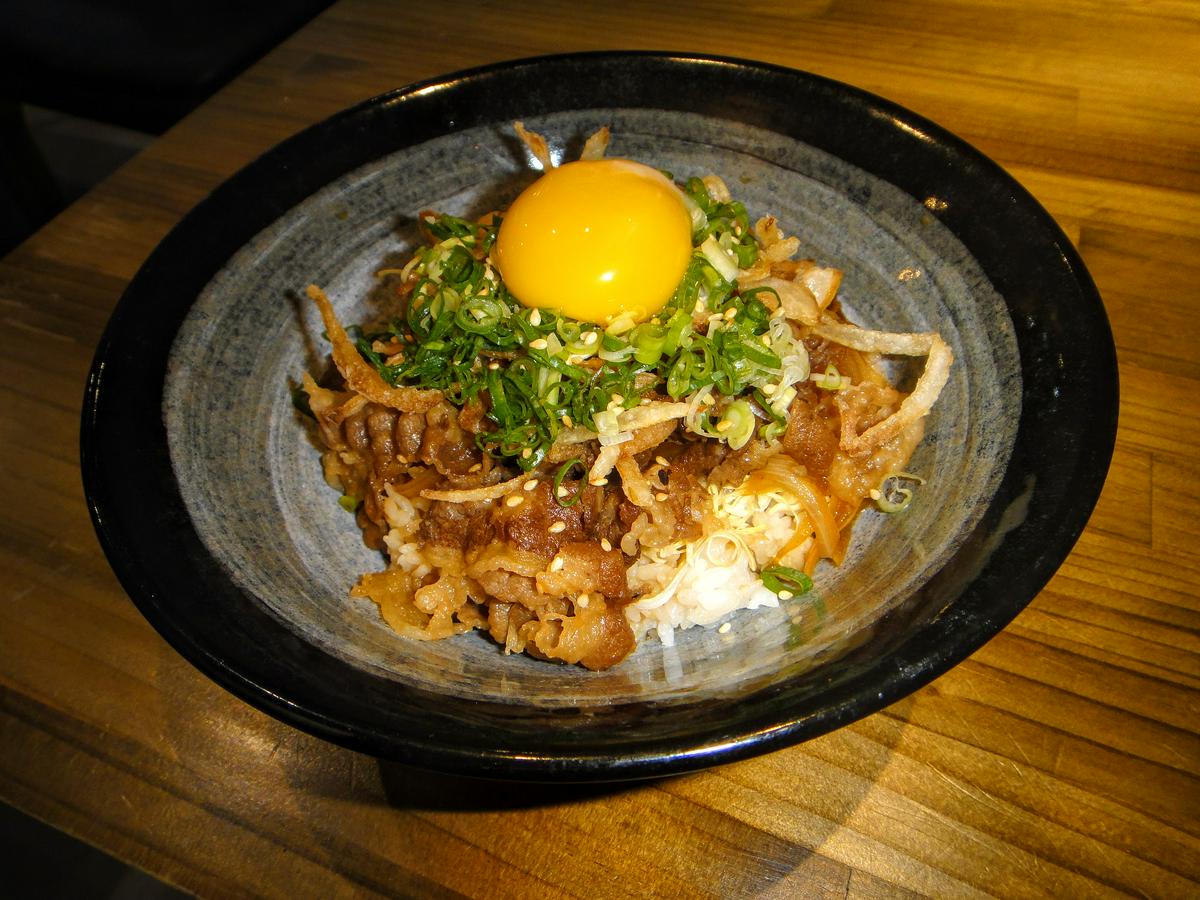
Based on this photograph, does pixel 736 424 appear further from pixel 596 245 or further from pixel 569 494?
pixel 596 245

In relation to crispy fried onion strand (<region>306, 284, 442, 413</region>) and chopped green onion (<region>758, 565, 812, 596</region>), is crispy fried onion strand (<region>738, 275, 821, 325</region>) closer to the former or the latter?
chopped green onion (<region>758, 565, 812, 596</region>)

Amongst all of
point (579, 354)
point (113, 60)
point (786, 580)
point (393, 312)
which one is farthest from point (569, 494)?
point (113, 60)

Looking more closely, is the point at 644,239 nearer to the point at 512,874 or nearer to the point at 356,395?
the point at 356,395

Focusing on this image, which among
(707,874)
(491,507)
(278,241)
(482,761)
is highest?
(278,241)

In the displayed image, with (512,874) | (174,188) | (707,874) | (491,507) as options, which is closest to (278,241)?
(491,507)

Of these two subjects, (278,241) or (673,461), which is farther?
(278,241)

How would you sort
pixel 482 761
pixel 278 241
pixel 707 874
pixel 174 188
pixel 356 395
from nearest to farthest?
pixel 482 761 < pixel 707 874 < pixel 356 395 < pixel 278 241 < pixel 174 188

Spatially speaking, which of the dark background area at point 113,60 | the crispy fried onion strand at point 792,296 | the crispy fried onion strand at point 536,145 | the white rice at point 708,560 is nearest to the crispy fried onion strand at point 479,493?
the white rice at point 708,560
